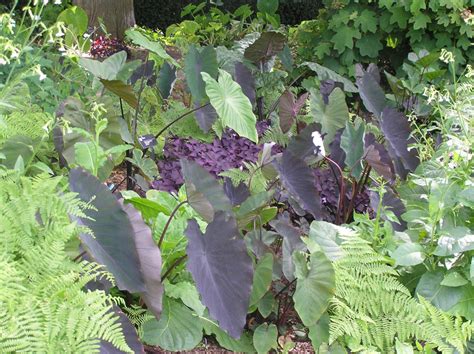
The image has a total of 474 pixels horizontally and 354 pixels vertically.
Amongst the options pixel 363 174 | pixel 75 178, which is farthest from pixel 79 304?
pixel 363 174

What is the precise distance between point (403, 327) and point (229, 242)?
0.64 metres

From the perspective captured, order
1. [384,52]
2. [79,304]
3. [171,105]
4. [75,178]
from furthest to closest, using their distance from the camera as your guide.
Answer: [384,52], [171,105], [75,178], [79,304]

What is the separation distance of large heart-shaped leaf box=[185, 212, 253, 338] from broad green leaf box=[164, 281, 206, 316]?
142 mm

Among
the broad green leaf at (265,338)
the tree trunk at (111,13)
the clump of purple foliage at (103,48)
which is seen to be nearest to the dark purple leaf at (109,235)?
the broad green leaf at (265,338)

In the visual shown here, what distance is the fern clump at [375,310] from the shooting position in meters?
2.08

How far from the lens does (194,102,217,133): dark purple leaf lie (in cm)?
337

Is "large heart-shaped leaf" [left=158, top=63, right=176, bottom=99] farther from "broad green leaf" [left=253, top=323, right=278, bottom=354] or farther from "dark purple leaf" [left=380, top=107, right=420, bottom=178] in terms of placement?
"broad green leaf" [left=253, top=323, right=278, bottom=354]

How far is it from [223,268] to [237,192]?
585 millimetres

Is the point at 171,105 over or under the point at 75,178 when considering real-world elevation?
under

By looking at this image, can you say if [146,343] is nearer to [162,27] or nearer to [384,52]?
[384,52]

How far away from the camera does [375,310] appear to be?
7.03ft

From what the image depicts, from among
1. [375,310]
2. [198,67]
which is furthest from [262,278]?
[198,67]

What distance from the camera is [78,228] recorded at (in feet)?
5.75

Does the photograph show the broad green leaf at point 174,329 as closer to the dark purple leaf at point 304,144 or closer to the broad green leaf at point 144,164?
the broad green leaf at point 144,164
